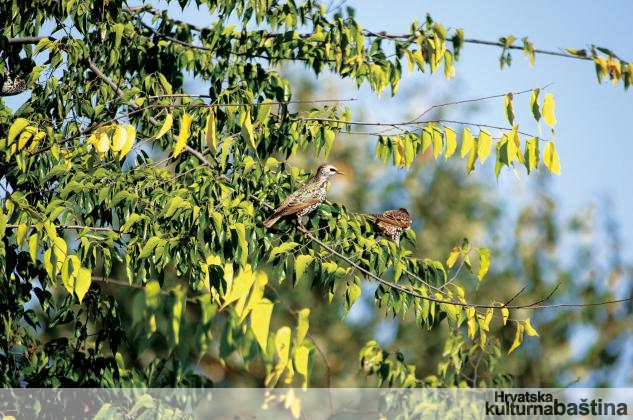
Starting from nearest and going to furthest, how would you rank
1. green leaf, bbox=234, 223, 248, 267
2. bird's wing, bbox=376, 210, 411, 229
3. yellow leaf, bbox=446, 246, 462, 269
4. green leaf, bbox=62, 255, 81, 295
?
1. green leaf, bbox=62, 255, 81, 295
2. green leaf, bbox=234, 223, 248, 267
3. yellow leaf, bbox=446, 246, 462, 269
4. bird's wing, bbox=376, 210, 411, 229

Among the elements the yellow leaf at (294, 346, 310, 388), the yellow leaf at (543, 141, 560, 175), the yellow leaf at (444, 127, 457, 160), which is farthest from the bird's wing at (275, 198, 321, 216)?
the yellow leaf at (294, 346, 310, 388)

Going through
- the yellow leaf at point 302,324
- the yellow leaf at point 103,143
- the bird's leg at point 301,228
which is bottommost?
the bird's leg at point 301,228

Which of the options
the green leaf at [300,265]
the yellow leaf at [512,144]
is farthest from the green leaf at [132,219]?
the yellow leaf at [512,144]

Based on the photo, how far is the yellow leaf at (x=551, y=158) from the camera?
4.33m

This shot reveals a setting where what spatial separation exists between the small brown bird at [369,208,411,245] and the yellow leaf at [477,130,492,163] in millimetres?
1494

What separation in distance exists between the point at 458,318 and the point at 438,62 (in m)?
1.49

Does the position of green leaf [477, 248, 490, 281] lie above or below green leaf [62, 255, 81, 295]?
below

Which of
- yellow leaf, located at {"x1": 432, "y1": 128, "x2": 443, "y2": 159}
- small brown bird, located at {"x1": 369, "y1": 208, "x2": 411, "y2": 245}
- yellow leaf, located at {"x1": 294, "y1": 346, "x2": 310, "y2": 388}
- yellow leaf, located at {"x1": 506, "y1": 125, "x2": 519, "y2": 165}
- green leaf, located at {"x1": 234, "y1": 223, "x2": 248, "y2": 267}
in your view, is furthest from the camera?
small brown bird, located at {"x1": 369, "y1": 208, "x2": 411, "y2": 245}

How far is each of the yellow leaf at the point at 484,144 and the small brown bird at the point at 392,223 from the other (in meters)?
1.49

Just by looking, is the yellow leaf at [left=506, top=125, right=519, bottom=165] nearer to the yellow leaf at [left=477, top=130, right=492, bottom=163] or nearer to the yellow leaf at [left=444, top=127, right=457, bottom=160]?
the yellow leaf at [left=477, top=130, right=492, bottom=163]

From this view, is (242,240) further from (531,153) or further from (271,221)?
(531,153)

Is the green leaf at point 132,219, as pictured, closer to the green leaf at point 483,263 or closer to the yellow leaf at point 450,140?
the yellow leaf at point 450,140

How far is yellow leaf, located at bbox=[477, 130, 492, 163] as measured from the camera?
4.51 metres

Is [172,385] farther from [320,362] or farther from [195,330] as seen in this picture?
[320,362]
